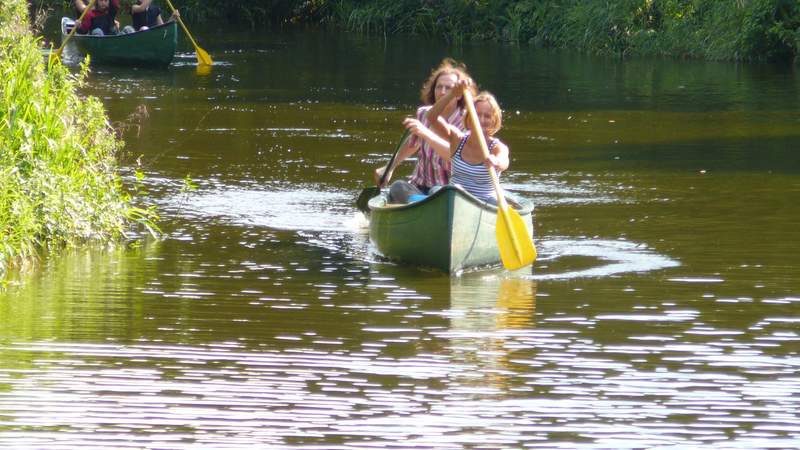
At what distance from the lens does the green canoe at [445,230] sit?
344 inches

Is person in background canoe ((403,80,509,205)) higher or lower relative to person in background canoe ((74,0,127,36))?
lower

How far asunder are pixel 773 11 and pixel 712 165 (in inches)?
518

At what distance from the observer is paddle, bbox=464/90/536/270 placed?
28.9 ft

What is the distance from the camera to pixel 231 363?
268 inches

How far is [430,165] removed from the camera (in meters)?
9.88

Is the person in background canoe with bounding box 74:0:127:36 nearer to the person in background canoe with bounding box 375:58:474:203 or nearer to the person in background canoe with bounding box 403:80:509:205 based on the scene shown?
the person in background canoe with bounding box 375:58:474:203

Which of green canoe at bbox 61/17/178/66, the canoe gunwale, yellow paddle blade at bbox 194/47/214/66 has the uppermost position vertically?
green canoe at bbox 61/17/178/66

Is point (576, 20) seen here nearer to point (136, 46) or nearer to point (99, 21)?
point (99, 21)

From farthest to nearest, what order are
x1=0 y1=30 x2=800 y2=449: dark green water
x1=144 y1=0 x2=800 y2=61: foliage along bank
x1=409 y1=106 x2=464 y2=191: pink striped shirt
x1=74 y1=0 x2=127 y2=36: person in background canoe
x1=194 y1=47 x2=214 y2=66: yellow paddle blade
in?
x1=144 y1=0 x2=800 y2=61: foliage along bank, x1=194 y1=47 x2=214 y2=66: yellow paddle blade, x1=74 y1=0 x2=127 y2=36: person in background canoe, x1=409 y1=106 x2=464 y2=191: pink striped shirt, x1=0 y1=30 x2=800 y2=449: dark green water

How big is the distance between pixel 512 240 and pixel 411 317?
1160 mm

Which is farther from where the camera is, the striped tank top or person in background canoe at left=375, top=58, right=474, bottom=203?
person in background canoe at left=375, top=58, right=474, bottom=203

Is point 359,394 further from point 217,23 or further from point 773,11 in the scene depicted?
point 217,23

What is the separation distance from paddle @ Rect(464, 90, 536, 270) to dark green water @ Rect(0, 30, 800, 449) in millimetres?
143

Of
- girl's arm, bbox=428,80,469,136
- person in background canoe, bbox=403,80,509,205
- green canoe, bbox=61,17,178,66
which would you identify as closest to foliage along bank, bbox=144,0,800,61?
green canoe, bbox=61,17,178,66
